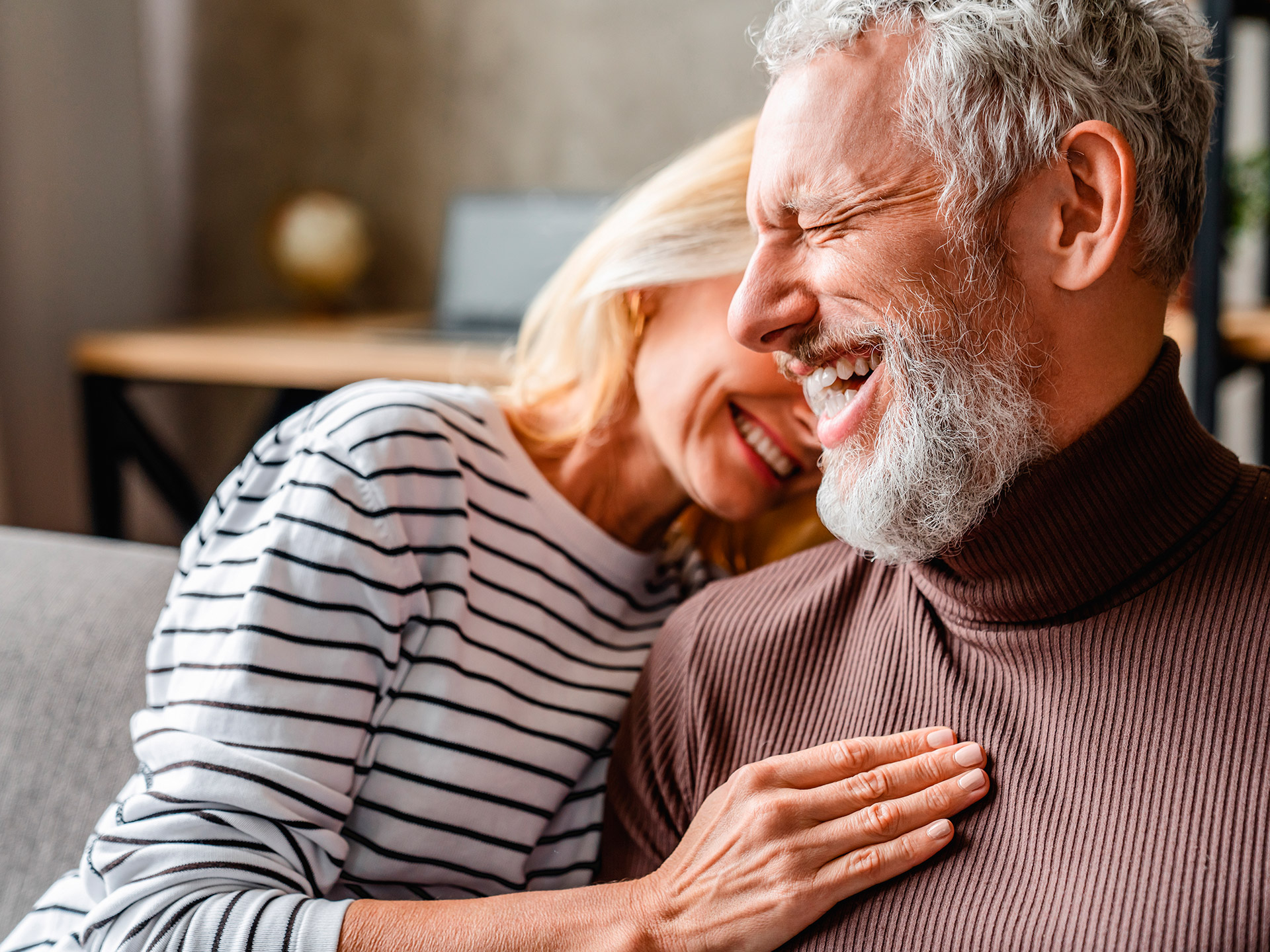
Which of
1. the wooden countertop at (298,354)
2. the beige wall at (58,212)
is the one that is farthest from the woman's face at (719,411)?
the beige wall at (58,212)

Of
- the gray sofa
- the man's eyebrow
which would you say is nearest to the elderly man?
the man's eyebrow

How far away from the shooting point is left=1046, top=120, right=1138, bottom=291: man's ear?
0.73 meters

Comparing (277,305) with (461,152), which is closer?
(461,152)

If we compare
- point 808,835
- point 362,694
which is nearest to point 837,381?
point 808,835

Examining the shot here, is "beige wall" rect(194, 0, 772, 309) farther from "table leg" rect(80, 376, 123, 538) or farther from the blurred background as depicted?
"table leg" rect(80, 376, 123, 538)

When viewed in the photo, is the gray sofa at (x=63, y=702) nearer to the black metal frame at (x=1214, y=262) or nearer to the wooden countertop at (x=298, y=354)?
the wooden countertop at (x=298, y=354)

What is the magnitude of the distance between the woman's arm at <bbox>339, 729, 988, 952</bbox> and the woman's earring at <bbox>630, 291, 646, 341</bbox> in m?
0.47

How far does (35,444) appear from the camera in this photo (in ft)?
8.00

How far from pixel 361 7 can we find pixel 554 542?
6.99 ft

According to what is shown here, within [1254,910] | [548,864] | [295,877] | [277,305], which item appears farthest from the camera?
[277,305]

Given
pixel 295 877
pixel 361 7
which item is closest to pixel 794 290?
pixel 295 877

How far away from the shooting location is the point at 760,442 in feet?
3.52

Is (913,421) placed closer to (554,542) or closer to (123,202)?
(554,542)

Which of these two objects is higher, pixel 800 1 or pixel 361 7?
pixel 800 1
